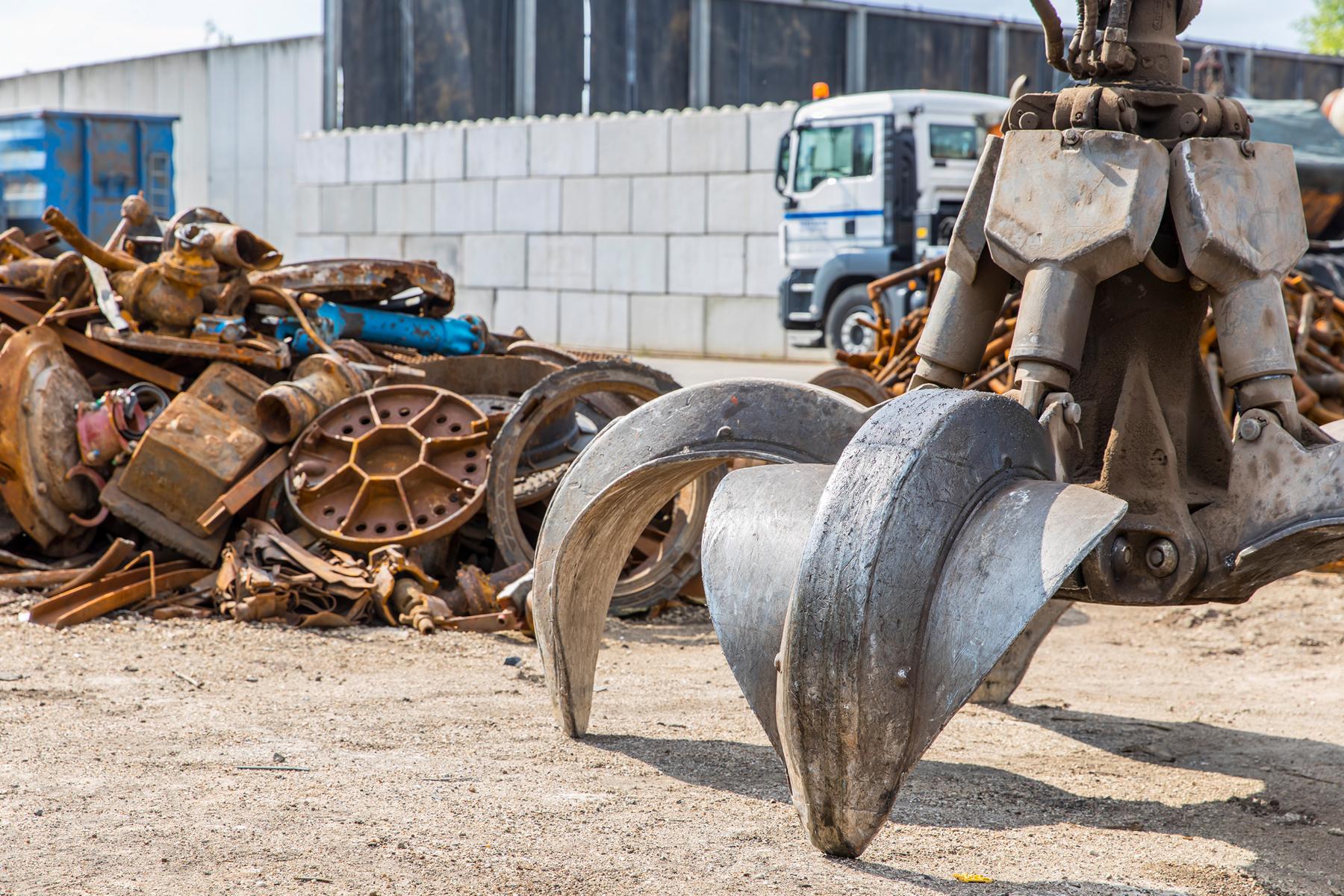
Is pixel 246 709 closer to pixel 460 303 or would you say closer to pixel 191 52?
pixel 460 303

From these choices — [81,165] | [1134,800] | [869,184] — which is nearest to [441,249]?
[81,165]

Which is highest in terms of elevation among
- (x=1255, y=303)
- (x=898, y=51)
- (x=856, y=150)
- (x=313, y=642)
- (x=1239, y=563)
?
(x=898, y=51)

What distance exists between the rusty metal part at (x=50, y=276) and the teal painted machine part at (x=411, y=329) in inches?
43.5

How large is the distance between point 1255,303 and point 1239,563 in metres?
0.58

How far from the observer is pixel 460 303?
20844 millimetres

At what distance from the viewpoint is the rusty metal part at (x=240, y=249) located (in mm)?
6598

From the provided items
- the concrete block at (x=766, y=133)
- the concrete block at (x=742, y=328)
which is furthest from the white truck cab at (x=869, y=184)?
the concrete block at (x=742, y=328)

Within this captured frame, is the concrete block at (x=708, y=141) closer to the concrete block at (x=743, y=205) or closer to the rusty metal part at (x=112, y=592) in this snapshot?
the concrete block at (x=743, y=205)

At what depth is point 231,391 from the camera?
6.41 metres

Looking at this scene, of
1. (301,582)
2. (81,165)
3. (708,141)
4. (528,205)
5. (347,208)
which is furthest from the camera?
(347,208)

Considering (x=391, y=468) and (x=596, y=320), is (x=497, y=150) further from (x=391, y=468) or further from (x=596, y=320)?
(x=391, y=468)

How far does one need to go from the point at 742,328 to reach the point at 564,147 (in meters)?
3.46

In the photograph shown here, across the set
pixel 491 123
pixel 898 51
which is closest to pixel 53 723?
pixel 491 123

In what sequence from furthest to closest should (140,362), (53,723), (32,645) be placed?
1. (140,362)
2. (32,645)
3. (53,723)
